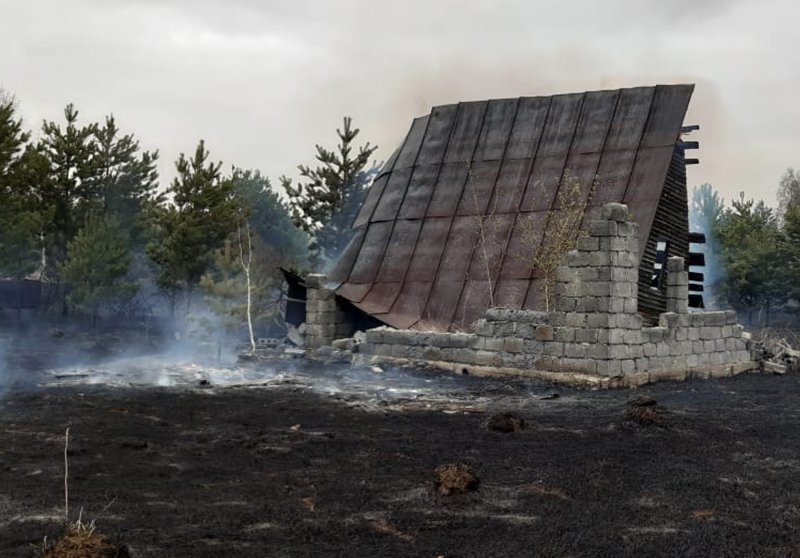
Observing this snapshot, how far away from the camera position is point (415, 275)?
21516 millimetres

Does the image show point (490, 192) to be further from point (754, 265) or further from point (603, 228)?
point (754, 265)

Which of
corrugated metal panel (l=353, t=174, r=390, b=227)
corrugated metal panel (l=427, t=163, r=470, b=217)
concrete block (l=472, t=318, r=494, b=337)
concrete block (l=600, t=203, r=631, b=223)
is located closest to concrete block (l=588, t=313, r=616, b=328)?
concrete block (l=600, t=203, r=631, b=223)

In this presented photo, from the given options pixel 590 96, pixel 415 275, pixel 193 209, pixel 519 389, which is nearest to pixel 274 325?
pixel 193 209

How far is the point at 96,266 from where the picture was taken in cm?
2956

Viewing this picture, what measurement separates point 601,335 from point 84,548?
12.0 m

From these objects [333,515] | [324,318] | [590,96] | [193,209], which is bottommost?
[333,515]

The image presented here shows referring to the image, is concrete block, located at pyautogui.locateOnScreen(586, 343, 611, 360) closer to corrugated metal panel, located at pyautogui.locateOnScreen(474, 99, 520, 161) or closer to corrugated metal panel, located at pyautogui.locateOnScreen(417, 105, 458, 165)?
corrugated metal panel, located at pyautogui.locateOnScreen(474, 99, 520, 161)

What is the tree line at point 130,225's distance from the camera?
2806 cm

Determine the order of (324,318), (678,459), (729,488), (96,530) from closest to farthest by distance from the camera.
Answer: (96,530), (729,488), (678,459), (324,318)

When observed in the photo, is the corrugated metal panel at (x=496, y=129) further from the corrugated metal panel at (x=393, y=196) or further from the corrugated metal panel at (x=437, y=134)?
A: the corrugated metal panel at (x=393, y=196)

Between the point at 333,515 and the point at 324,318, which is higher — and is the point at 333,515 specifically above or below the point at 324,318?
below

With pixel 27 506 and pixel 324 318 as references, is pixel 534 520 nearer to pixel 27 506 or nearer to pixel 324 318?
pixel 27 506

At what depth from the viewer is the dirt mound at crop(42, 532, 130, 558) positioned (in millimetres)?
4859

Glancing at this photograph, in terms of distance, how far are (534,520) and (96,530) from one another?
332cm
